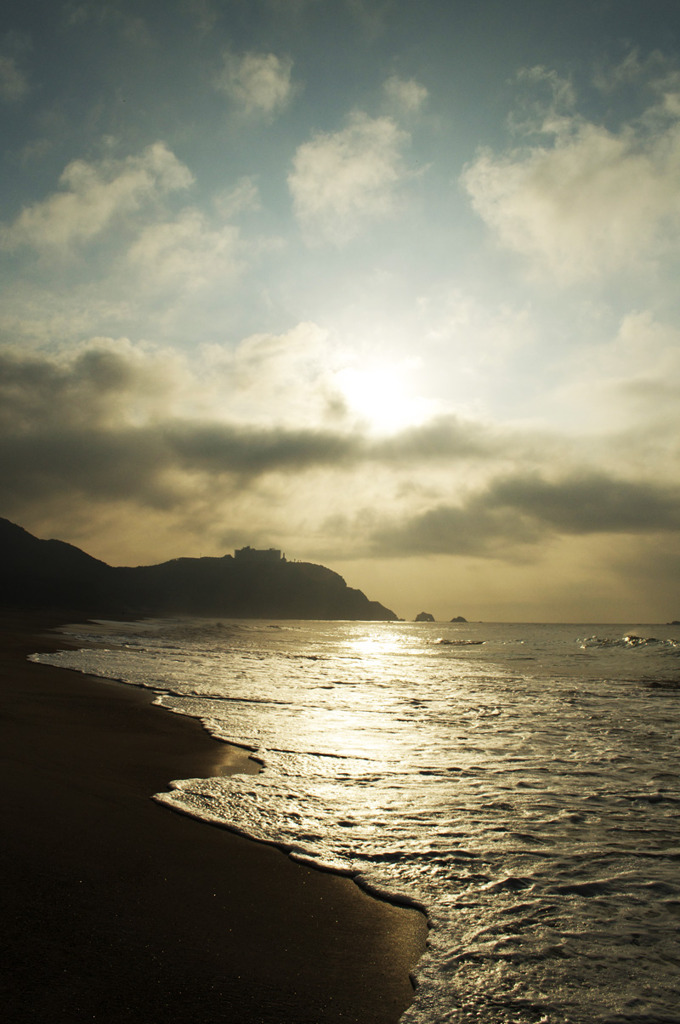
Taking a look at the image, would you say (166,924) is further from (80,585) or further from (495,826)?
(80,585)

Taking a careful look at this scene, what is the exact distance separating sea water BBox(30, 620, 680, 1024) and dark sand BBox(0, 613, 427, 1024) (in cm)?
28

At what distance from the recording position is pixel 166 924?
3309 mm

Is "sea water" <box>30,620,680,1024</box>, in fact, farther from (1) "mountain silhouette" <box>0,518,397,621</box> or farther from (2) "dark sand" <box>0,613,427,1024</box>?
(1) "mountain silhouette" <box>0,518,397,621</box>

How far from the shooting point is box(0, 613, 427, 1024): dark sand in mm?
2646

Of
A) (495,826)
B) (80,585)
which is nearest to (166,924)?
(495,826)

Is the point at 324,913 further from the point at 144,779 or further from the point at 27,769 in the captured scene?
the point at 27,769

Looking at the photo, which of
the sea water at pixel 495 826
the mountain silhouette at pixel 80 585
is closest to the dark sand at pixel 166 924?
the sea water at pixel 495 826

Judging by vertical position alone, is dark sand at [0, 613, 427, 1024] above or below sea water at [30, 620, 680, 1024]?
above

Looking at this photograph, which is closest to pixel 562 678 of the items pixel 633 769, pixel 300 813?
pixel 633 769

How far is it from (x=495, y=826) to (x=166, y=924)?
126 inches

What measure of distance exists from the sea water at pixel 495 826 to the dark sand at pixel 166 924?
28 centimetres

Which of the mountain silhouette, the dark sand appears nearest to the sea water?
the dark sand

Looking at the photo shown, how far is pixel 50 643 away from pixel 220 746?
69.6 ft

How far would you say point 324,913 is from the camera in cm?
367
